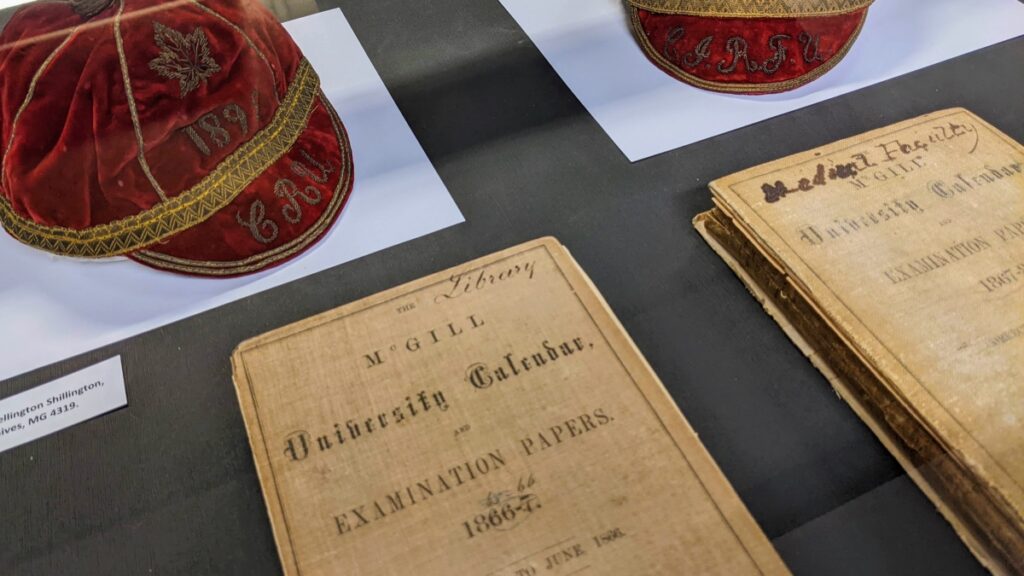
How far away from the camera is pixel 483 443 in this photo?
0.84 m

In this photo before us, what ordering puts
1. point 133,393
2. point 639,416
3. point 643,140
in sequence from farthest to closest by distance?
point 643,140 < point 133,393 < point 639,416

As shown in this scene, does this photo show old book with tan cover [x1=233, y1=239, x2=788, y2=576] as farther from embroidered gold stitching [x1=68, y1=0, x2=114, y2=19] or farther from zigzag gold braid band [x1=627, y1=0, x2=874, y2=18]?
zigzag gold braid band [x1=627, y1=0, x2=874, y2=18]

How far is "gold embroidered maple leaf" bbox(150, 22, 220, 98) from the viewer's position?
0.89 metres

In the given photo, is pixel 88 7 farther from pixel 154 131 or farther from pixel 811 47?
pixel 811 47

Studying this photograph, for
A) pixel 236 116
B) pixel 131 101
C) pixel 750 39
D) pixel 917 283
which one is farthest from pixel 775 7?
pixel 131 101

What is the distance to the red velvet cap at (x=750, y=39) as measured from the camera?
122 centimetres

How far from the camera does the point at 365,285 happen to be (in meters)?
1.09

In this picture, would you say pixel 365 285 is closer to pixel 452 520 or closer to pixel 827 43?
pixel 452 520

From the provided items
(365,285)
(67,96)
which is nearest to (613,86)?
(365,285)

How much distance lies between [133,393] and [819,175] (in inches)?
38.6

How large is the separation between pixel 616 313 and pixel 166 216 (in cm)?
60

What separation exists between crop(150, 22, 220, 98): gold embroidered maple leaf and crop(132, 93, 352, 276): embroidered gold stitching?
9.7 inches

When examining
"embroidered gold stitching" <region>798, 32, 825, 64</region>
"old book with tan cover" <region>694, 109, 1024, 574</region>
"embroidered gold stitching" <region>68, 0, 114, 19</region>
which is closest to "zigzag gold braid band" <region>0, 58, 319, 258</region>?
"embroidered gold stitching" <region>68, 0, 114, 19</region>

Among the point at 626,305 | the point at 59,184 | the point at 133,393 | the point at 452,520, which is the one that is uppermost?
the point at 59,184
